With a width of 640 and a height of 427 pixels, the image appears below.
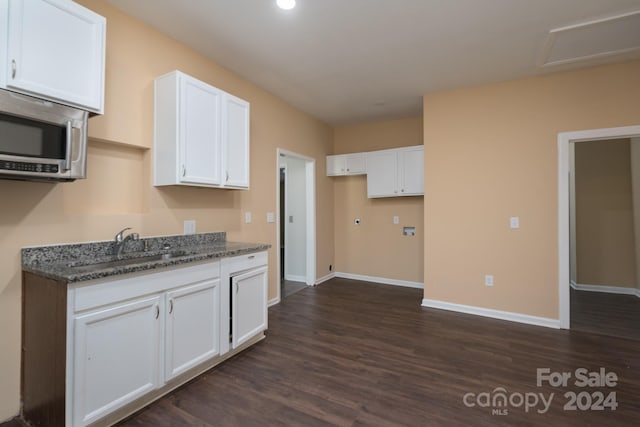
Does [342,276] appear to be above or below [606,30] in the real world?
below

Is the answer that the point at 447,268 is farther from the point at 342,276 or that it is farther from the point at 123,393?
the point at 123,393

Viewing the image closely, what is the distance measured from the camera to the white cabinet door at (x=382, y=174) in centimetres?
461

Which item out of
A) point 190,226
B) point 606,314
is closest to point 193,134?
point 190,226

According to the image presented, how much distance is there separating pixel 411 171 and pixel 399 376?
3006 millimetres

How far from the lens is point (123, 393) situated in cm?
171

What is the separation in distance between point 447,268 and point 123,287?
11.3 feet

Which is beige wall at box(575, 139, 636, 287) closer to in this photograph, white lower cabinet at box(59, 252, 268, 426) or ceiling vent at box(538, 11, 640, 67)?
ceiling vent at box(538, 11, 640, 67)

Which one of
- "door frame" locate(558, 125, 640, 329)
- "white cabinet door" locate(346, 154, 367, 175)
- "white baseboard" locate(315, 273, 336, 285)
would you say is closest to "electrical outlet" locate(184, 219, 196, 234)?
"white baseboard" locate(315, 273, 336, 285)

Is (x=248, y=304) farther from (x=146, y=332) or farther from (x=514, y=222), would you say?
(x=514, y=222)

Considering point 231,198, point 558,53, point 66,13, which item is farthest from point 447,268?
point 66,13

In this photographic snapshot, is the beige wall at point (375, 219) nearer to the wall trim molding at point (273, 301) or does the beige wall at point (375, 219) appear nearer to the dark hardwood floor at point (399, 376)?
the dark hardwood floor at point (399, 376)

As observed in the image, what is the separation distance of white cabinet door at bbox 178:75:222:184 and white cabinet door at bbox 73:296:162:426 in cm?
108

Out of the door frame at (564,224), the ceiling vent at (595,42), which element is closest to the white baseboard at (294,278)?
the door frame at (564,224)

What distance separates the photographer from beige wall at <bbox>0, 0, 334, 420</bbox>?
1757 mm
